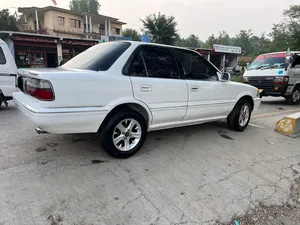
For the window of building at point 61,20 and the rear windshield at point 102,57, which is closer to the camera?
the rear windshield at point 102,57

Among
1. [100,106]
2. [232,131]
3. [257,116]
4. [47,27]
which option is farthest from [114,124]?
[47,27]

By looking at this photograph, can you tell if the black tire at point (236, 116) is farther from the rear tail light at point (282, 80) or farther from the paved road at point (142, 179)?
the rear tail light at point (282, 80)

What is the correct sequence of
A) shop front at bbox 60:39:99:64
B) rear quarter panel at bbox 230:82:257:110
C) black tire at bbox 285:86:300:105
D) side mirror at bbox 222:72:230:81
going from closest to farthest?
Answer: side mirror at bbox 222:72:230:81 → rear quarter panel at bbox 230:82:257:110 → black tire at bbox 285:86:300:105 → shop front at bbox 60:39:99:64

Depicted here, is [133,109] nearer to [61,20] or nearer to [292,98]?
[292,98]

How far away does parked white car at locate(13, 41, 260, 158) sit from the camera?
2.51m

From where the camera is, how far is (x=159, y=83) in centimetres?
321

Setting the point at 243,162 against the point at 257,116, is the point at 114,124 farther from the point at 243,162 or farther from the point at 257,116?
the point at 257,116

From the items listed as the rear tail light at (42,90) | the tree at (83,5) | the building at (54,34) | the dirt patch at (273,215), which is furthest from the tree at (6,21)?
the dirt patch at (273,215)

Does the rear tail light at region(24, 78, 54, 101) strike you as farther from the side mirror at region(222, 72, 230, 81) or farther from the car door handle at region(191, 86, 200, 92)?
the side mirror at region(222, 72, 230, 81)

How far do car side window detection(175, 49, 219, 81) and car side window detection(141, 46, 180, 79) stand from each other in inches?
8.1

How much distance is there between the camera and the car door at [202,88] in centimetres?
367

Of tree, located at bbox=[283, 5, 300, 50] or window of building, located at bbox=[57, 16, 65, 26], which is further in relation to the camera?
window of building, located at bbox=[57, 16, 65, 26]

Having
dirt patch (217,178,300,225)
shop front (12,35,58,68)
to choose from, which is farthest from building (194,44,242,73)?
dirt patch (217,178,300,225)

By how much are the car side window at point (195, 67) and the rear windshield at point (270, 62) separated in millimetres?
5721
